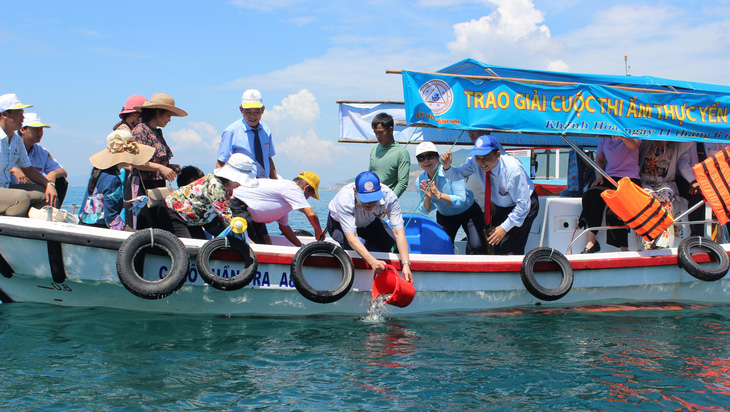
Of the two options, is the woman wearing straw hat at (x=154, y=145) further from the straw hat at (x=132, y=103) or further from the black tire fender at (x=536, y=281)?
the black tire fender at (x=536, y=281)

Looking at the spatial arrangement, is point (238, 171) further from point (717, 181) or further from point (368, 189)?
point (717, 181)

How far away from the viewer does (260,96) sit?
721 cm

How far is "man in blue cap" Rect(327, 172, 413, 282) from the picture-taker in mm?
6203

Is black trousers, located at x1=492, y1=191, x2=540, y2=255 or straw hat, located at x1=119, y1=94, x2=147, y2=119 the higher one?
straw hat, located at x1=119, y1=94, x2=147, y2=119

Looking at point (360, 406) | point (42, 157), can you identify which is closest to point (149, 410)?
point (360, 406)

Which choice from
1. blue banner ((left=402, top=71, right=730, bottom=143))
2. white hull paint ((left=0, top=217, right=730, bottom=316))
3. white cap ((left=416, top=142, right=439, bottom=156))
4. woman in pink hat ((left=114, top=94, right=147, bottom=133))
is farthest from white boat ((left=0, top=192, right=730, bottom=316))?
woman in pink hat ((left=114, top=94, right=147, bottom=133))

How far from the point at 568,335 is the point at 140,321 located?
4415 millimetres

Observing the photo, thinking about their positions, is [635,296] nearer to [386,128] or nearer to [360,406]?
[386,128]

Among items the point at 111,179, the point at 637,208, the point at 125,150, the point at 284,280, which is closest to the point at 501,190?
the point at 637,208

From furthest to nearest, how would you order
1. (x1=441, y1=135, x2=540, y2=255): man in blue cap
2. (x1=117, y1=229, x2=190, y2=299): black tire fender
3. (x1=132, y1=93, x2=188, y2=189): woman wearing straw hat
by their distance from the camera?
(x1=441, y1=135, x2=540, y2=255): man in blue cap → (x1=132, y1=93, x2=188, y2=189): woman wearing straw hat → (x1=117, y1=229, x2=190, y2=299): black tire fender

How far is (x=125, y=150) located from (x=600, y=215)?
5.52 meters

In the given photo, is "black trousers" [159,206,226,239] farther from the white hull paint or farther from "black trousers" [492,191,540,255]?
"black trousers" [492,191,540,255]

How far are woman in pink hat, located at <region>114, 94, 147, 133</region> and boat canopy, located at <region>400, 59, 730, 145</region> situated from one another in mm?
3185

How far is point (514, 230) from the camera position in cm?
723
